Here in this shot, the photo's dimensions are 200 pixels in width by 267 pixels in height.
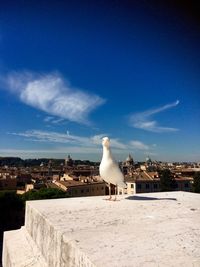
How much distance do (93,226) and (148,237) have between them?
678mm

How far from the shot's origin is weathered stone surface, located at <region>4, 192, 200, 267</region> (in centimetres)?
250

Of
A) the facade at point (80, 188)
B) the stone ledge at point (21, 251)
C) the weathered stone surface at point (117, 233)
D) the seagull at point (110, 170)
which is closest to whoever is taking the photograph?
the weathered stone surface at point (117, 233)

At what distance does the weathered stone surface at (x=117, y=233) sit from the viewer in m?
2.50

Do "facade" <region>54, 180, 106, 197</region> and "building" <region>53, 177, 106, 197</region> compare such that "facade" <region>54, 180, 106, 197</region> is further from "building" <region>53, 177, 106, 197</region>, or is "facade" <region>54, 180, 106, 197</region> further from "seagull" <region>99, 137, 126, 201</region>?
"seagull" <region>99, 137, 126, 201</region>

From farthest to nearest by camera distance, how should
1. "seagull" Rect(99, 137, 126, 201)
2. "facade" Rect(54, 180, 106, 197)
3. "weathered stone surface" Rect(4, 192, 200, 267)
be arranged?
"facade" Rect(54, 180, 106, 197)
"seagull" Rect(99, 137, 126, 201)
"weathered stone surface" Rect(4, 192, 200, 267)

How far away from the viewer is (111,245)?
109 inches

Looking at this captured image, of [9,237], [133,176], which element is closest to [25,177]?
[133,176]

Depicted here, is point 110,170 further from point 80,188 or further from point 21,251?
point 80,188

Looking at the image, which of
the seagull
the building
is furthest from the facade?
the seagull

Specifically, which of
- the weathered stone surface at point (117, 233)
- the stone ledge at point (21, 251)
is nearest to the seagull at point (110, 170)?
the weathered stone surface at point (117, 233)

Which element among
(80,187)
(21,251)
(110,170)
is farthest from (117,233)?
(80,187)

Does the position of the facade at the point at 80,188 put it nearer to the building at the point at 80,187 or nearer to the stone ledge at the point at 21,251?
the building at the point at 80,187

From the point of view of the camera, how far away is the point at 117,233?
317cm

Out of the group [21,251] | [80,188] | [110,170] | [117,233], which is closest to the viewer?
[117,233]
